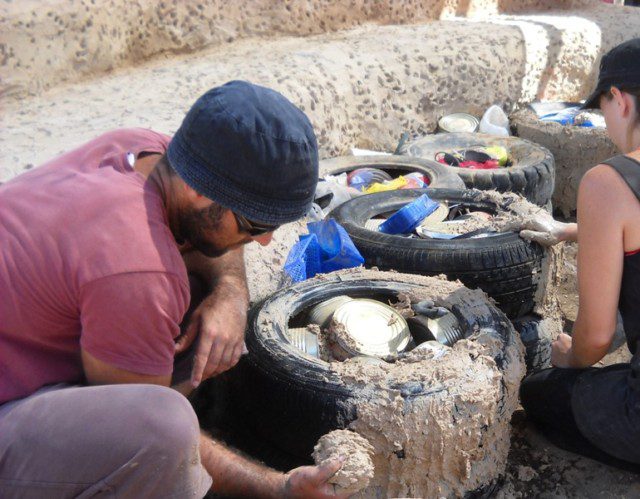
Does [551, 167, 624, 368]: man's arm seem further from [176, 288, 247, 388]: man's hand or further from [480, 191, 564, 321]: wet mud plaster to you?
[176, 288, 247, 388]: man's hand

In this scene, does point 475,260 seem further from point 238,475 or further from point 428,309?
point 238,475

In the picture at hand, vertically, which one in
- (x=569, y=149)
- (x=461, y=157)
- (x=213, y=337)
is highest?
(x=213, y=337)

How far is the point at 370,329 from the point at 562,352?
2.99ft

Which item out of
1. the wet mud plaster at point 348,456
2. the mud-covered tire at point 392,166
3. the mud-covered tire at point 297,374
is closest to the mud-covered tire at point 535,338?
the mud-covered tire at point 297,374

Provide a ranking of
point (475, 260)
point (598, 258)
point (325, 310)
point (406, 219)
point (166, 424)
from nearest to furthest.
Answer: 1. point (166, 424)
2. point (598, 258)
3. point (325, 310)
4. point (475, 260)
5. point (406, 219)

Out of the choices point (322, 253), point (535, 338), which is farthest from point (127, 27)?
point (535, 338)

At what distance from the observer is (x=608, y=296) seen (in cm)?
308

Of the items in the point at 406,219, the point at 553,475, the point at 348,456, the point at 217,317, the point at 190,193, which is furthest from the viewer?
the point at 406,219

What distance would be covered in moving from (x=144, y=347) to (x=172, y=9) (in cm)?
406

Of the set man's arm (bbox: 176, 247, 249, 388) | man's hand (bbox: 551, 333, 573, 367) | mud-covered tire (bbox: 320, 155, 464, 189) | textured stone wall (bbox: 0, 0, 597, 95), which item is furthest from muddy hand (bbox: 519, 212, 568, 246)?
textured stone wall (bbox: 0, 0, 597, 95)

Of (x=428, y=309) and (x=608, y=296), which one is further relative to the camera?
(x=428, y=309)

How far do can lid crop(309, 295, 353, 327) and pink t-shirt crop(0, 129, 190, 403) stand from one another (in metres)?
1.21

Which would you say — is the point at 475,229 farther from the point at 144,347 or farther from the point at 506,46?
the point at 506,46

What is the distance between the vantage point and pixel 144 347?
208 cm
